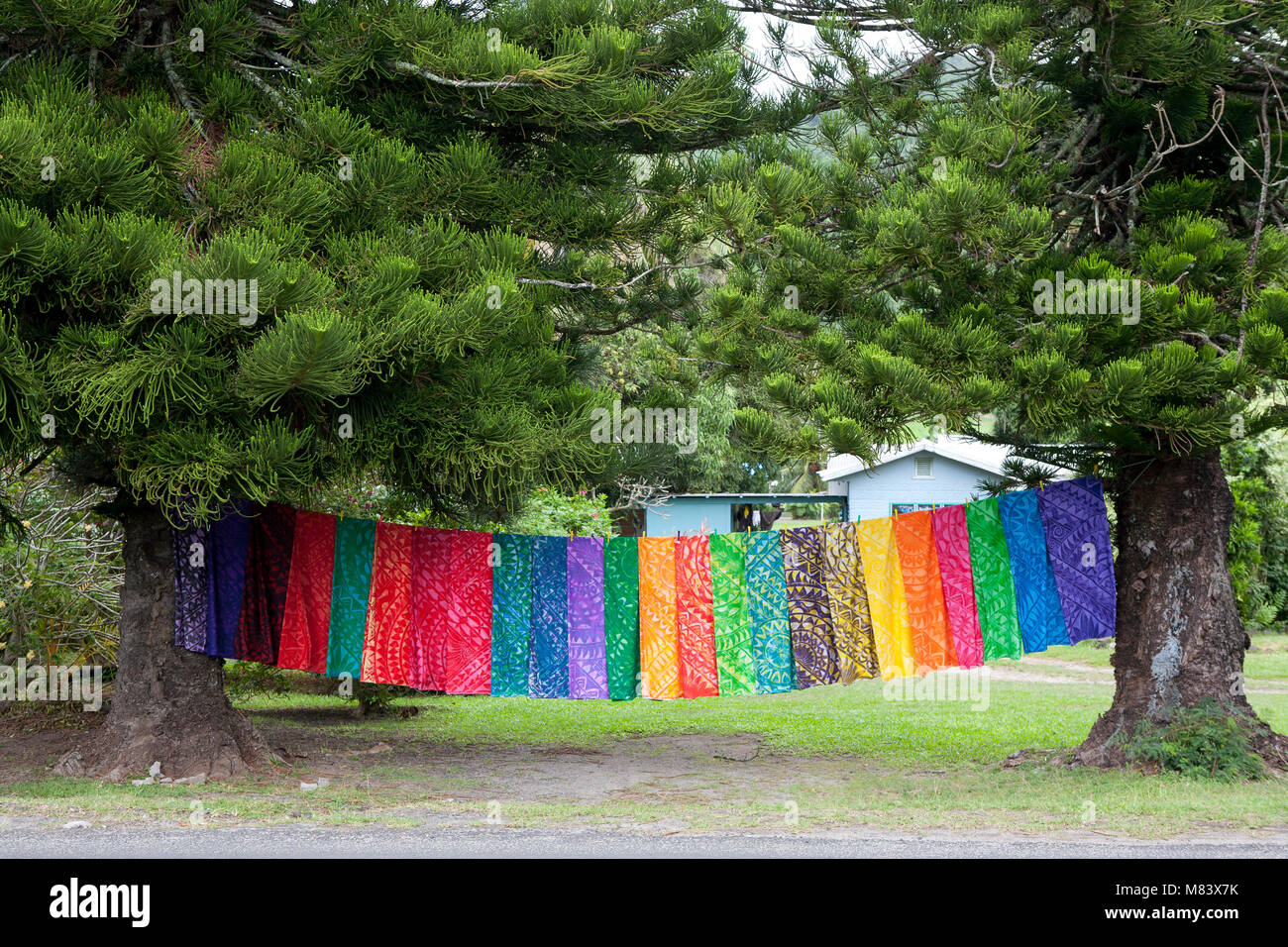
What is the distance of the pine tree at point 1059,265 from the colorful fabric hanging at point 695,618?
4.47ft

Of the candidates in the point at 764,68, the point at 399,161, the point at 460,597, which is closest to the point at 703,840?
the point at 460,597

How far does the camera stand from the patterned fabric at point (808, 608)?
7797 millimetres

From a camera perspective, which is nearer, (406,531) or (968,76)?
(968,76)

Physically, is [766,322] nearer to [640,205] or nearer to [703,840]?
Result: [640,205]

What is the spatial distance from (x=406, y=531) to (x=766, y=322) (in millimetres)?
2978

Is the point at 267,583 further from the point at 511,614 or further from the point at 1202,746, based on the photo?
the point at 1202,746

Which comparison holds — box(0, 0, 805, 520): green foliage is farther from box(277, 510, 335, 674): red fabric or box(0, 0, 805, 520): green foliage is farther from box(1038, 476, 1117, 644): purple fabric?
box(1038, 476, 1117, 644): purple fabric

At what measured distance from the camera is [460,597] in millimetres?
8016

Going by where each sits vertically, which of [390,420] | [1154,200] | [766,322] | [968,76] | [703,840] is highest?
[968,76]

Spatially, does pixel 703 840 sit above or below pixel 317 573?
below

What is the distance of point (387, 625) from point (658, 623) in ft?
6.27

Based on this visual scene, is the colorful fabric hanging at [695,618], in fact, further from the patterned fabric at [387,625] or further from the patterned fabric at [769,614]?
the patterned fabric at [387,625]

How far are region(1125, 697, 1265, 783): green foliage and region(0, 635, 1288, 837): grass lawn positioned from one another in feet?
0.52

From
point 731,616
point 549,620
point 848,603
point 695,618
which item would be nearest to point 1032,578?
point 848,603
